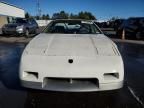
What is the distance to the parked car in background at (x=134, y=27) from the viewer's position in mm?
17719

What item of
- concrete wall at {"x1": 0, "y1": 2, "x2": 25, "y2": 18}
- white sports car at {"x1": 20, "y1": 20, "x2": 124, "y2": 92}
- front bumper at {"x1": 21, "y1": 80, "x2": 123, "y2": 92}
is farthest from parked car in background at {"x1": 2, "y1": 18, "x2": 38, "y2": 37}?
concrete wall at {"x1": 0, "y1": 2, "x2": 25, "y2": 18}

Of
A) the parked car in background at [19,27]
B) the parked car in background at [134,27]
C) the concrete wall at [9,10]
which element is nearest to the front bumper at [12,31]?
the parked car in background at [19,27]

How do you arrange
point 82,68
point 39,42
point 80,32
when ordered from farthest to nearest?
point 80,32 < point 39,42 < point 82,68

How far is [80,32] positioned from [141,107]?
2.61m

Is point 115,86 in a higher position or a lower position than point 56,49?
lower

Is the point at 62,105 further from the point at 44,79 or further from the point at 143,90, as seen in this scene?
the point at 143,90

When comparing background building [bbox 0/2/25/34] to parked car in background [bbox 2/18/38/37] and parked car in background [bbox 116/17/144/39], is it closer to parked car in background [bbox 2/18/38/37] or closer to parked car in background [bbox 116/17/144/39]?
parked car in background [bbox 2/18/38/37]

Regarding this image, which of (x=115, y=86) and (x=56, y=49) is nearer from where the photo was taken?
(x=115, y=86)

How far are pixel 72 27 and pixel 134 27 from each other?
1286cm

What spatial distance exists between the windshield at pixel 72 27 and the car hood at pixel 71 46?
736 millimetres

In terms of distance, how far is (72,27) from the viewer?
6449mm

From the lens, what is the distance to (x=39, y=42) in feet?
16.2

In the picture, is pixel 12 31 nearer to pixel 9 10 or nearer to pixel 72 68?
pixel 72 68

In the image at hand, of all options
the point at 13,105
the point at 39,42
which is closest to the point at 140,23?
the point at 39,42
